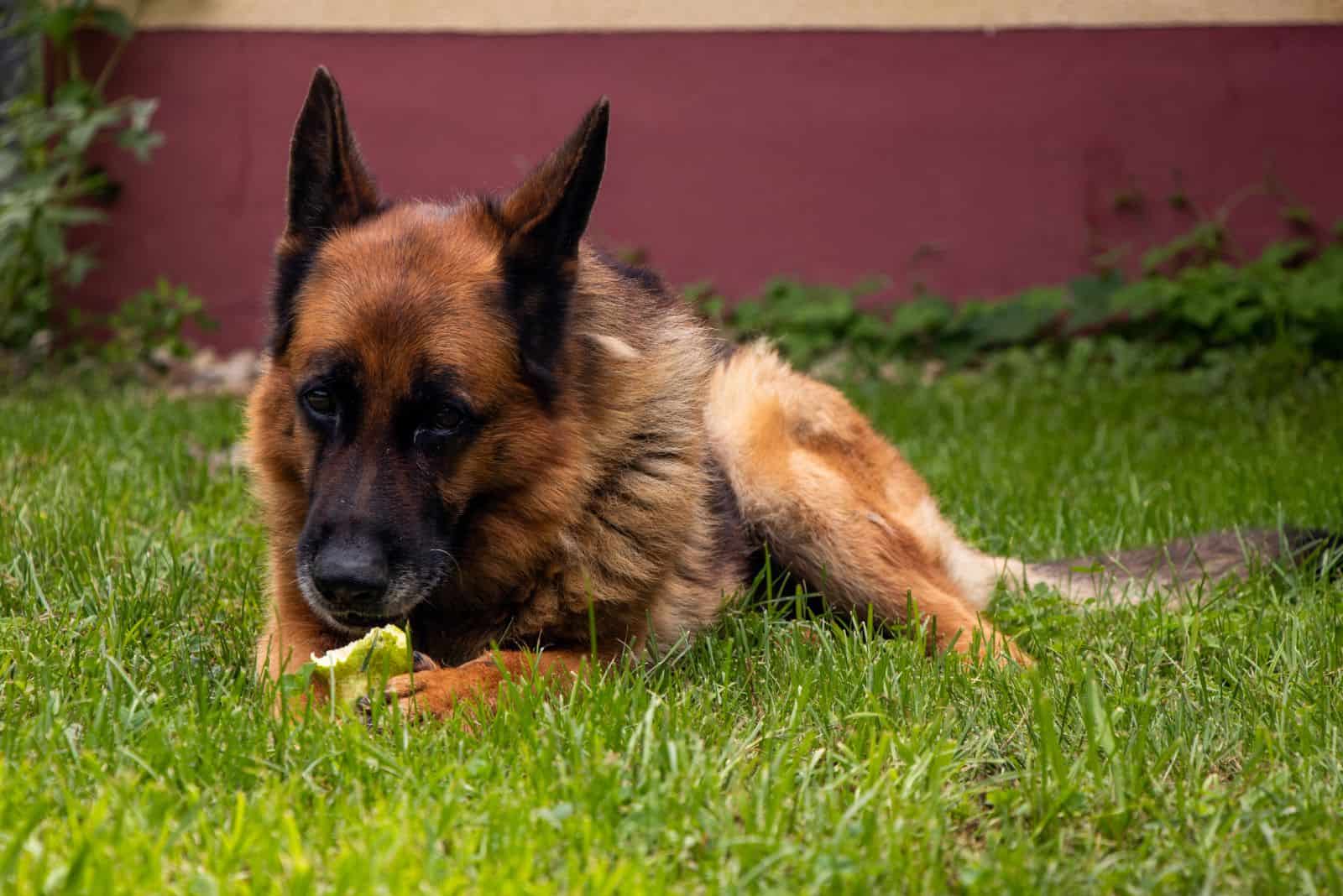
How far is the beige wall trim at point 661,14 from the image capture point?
9070mm

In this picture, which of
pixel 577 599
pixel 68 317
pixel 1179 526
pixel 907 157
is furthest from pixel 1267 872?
pixel 68 317

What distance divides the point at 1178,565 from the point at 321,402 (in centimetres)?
272

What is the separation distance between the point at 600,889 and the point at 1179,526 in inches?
136

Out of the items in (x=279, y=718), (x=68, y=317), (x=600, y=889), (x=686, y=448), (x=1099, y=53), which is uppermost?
(x=1099, y=53)

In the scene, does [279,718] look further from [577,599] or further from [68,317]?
[68,317]

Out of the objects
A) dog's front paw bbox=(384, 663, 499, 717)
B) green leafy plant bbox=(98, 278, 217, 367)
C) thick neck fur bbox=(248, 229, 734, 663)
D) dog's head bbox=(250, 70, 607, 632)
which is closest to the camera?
dog's front paw bbox=(384, 663, 499, 717)

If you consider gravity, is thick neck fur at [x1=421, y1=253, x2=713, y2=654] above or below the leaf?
below

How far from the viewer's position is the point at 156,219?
9.42 m

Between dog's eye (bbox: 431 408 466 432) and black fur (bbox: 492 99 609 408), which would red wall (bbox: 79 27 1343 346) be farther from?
dog's eye (bbox: 431 408 466 432)

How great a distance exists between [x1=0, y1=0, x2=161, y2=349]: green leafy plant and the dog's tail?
5249 mm

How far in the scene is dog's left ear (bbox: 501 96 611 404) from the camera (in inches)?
128

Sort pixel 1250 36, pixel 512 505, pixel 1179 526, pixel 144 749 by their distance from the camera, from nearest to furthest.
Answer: pixel 144 749 → pixel 512 505 → pixel 1179 526 → pixel 1250 36

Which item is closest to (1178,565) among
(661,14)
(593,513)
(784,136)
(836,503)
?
(836,503)

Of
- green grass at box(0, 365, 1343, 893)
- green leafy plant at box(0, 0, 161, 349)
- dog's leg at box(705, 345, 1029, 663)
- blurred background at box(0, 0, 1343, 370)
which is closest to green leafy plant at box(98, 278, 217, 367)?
blurred background at box(0, 0, 1343, 370)
